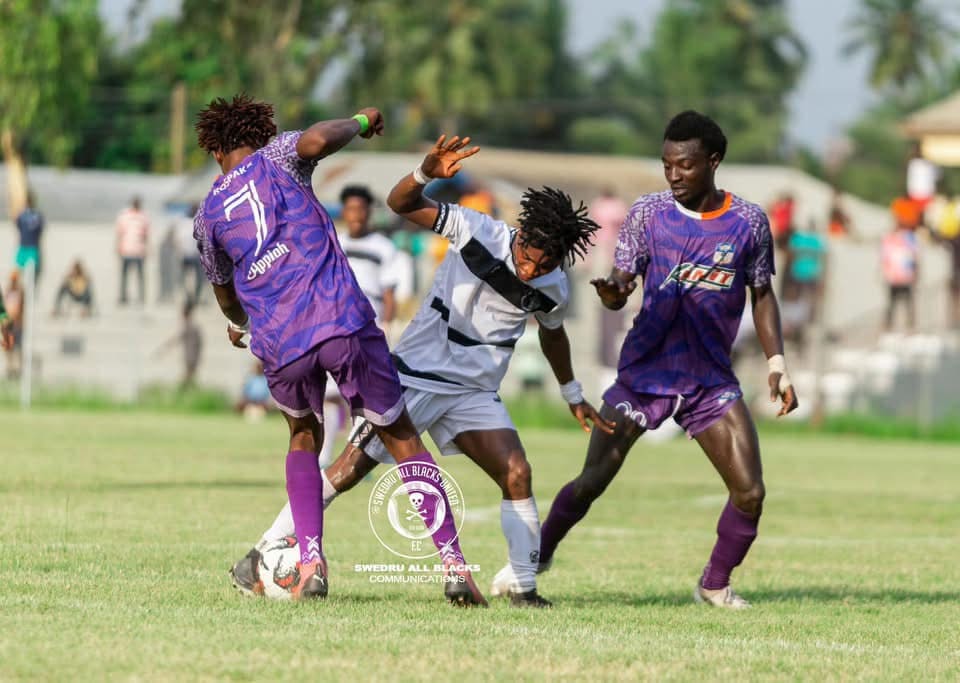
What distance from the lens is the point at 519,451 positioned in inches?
339

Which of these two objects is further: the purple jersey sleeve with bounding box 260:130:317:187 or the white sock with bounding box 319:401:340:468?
the white sock with bounding box 319:401:340:468

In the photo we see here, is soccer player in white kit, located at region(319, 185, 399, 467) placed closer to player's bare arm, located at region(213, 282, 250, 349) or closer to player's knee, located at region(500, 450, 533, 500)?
player's bare arm, located at region(213, 282, 250, 349)

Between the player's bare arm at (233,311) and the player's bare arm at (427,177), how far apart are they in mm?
841

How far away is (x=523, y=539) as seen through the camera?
858 cm

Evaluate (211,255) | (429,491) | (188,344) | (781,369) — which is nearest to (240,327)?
(211,255)

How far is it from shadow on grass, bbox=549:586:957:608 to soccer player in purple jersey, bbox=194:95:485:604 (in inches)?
41.0

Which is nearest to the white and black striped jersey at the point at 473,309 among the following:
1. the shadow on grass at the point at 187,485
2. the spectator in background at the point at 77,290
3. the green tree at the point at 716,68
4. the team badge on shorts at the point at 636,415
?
the team badge on shorts at the point at 636,415

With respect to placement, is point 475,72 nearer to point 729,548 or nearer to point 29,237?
point 29,237

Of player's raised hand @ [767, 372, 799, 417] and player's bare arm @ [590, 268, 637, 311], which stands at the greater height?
player's bare arm @ [590, 268, 637, 311]

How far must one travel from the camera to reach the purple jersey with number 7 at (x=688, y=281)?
29.8 feet

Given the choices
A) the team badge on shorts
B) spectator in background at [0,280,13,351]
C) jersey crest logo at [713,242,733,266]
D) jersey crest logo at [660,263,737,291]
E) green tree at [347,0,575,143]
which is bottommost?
the team badge on shorts

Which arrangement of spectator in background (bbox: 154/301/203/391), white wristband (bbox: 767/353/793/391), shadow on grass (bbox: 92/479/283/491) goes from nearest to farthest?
1. white wristband (bbox: 767/353/793/391)
2. shadow on grass (bbox: 92/479/283/491)
3. spectator in background (bbox: 154/301/203/391)

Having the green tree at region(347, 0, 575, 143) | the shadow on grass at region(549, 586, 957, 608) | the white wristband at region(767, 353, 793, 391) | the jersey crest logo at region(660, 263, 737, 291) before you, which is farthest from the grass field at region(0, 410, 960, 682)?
the green tree at region(347, 0, 575, 143)

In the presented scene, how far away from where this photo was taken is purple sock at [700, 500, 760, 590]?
30.1 ft
